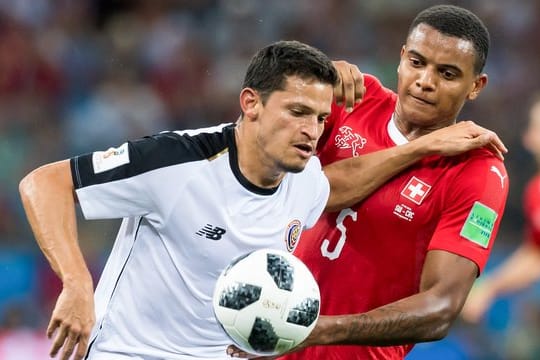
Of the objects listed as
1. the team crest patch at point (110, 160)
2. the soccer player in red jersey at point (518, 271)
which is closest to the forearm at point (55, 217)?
the team crest patch at point (110, 160)

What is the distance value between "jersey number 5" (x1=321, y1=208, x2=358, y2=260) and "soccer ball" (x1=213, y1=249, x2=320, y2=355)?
43.8 inches

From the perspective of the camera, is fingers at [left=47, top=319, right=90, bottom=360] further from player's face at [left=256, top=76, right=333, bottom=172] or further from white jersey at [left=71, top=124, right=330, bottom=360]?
player's face at [left=256, top=76, right=333, bottom=172]

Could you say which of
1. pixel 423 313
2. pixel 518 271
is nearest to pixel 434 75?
pixel 423 313

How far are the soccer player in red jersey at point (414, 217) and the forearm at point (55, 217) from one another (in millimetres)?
1224

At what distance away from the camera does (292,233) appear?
4504mm

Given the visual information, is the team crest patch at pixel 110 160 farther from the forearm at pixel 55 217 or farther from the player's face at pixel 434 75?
the player's face at pixel 434 75

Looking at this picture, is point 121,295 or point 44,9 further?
→ point 44,9

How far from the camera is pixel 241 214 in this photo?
4.32 m

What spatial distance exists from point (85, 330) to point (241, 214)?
0.89 m

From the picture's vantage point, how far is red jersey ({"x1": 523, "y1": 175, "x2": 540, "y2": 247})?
806 centimetres

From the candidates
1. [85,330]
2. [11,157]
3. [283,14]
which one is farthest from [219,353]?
[283,14]

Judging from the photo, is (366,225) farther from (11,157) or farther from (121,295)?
(11,157)

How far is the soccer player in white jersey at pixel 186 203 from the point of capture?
161 inches

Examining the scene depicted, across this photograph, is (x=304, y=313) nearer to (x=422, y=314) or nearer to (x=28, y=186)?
(x=422, y=314)
